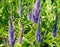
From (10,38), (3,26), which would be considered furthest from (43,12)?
(10,38)

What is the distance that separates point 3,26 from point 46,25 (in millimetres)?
361

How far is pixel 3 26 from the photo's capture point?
4.36 feet

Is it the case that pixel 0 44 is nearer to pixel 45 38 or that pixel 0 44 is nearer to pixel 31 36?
pixel 31 36

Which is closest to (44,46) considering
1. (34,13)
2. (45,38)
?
(45,38)

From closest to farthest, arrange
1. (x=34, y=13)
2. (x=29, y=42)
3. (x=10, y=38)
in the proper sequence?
(x=10, y=38)
(x=34, y=13)
(x=29, y=42)

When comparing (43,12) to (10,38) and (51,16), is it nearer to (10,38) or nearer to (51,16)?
(51,16)

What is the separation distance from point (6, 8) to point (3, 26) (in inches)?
7.9

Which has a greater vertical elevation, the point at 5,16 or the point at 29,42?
the point at 5,16

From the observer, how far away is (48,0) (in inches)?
56.9

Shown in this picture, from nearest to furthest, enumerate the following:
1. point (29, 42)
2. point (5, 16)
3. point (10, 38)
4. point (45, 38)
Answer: point (10, 38), point (29, 42), point (45, 38), point (5, 16)

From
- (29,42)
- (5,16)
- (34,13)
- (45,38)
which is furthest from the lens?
(5,16)

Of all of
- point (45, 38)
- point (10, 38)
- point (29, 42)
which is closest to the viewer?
point (10, 38)

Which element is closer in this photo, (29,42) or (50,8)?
(29,42)

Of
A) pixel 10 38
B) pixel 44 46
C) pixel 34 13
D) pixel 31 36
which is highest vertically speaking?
pixel 34 13
